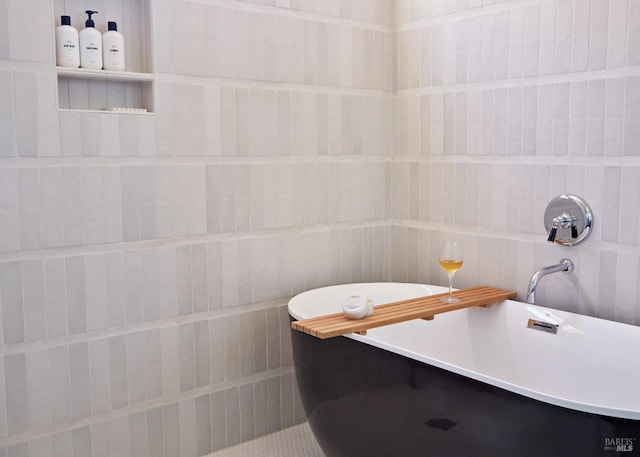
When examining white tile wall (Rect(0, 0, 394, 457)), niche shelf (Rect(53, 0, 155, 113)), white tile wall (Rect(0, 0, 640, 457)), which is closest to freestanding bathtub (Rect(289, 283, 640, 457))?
white tile wall (Rect(0, 0, 640, 457))

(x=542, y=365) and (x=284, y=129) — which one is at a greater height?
(x=284, y=129)

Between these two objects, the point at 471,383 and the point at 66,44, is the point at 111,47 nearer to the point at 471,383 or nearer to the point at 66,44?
the point at 66,44

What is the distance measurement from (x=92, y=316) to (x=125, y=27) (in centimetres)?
116

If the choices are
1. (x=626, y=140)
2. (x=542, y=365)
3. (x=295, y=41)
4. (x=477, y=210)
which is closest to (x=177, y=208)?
(x=295, y=41)

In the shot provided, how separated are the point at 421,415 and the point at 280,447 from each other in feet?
3.53

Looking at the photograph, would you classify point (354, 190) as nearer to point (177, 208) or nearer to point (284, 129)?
point (284, 129)

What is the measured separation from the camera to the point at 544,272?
2.71m

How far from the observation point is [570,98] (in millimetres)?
2701

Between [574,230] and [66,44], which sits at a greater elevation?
[66,44]

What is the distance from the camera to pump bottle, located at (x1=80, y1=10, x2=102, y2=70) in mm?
2547

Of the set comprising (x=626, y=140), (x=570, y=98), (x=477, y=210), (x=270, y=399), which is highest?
(x=570, y=98)

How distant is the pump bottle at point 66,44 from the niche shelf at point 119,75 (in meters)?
0.05

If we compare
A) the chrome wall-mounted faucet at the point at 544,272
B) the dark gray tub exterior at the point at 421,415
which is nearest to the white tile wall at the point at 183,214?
the dark gray tub exterior at the point at 421,415

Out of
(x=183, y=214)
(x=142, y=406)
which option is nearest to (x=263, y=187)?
(x=183, y=214)
